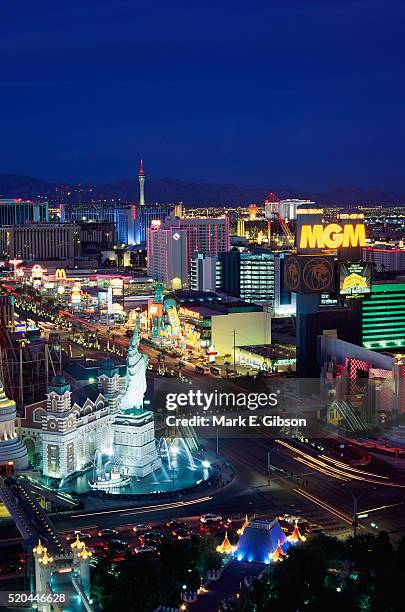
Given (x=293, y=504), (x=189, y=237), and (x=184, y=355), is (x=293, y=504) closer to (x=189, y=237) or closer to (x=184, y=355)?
(x=184, y=355)

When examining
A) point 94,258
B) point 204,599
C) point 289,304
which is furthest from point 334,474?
point 94,258

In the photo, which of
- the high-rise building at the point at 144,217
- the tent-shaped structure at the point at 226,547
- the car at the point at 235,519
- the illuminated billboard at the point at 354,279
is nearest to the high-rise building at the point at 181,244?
the illuminated billboard at the point at 354,279

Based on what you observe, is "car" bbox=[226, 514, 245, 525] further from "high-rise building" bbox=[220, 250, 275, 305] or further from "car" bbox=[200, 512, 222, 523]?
"high-rise building" bbox=[220, 250, 275, 305]

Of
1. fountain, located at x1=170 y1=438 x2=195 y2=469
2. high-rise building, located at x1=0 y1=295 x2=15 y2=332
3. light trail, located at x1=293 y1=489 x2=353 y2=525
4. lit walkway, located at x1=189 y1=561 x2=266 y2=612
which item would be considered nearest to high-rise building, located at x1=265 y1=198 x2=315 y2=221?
high-rise building, located at x1=0 y1=295 x2=15 y2=332

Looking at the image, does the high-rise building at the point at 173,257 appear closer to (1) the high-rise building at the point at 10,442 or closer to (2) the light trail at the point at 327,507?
(1) the high-rise building at the point at 10,442

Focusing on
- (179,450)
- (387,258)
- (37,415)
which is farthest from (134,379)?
(387,258)
